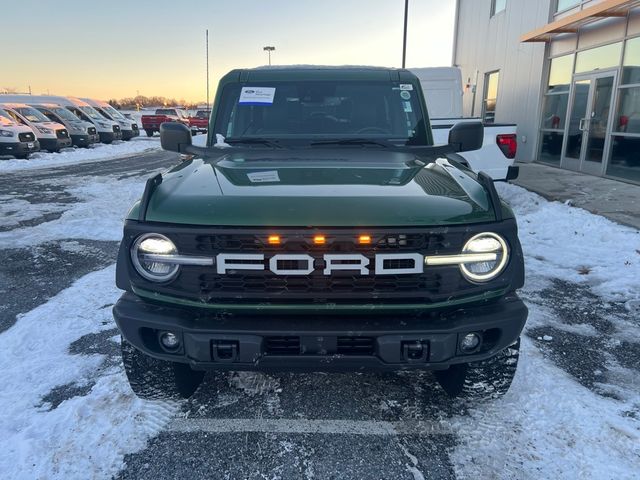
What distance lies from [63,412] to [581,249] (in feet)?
19.9

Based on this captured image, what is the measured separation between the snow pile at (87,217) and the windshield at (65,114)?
42.1ft

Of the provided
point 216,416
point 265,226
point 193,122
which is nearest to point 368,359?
point 265,226

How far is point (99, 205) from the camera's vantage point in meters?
9.09

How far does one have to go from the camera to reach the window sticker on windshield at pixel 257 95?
3596mm

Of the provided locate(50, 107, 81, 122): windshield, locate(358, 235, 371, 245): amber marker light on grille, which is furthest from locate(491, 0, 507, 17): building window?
locate(50, 107, 81, 122): windshield

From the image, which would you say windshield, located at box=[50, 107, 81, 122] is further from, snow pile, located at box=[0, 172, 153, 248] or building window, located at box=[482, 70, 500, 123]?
building window, located at box=[482, 70, 500, 123]

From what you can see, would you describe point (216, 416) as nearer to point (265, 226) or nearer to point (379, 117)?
point (265, 226)

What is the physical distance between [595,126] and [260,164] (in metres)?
11.6

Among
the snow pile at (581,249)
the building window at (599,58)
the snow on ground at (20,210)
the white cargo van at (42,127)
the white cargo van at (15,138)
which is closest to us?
the snow pile at (581,249)

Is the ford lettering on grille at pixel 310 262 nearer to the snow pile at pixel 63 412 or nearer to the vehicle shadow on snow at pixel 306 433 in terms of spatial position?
the vehicle shadow on snow at pixel 306 433

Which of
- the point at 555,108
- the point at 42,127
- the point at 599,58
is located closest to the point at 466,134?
the point at 599,58

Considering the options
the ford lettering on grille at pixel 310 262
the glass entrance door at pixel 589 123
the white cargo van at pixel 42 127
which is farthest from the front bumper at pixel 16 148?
the ford lettering on grille at pixel 310 262

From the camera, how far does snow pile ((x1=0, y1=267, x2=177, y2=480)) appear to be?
7.76 feet

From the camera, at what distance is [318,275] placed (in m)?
2.23
